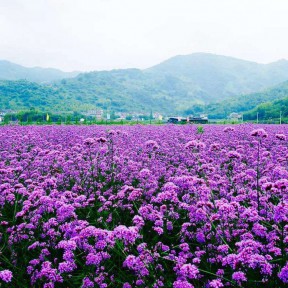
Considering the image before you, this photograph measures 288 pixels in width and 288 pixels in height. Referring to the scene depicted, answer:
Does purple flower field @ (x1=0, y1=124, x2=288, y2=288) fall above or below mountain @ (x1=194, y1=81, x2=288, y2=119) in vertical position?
below

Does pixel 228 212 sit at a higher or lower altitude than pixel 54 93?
lower

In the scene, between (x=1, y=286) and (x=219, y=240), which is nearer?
(x=1, y=286)

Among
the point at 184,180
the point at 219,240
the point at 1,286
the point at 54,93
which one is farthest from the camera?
the point at 54,93

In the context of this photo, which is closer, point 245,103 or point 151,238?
point 151,238

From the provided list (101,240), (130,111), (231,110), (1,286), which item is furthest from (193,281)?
(130,111)

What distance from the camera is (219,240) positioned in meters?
3.95

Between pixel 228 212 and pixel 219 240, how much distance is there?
498mm

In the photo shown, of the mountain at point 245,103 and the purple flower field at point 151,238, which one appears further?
the mountain at point 245,103

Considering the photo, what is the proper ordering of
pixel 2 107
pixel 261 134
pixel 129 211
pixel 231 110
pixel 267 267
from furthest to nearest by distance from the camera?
pixel 231 110, pixel 2 107, pixel 129 211, pixel 261 134, pixel 267 267

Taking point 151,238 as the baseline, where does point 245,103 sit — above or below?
above

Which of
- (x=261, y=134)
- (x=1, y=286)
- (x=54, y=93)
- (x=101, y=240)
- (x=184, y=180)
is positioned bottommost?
(x=1, y=286)

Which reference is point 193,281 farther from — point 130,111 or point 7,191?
point 130,111

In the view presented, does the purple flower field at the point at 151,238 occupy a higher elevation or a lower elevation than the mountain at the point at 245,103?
lower

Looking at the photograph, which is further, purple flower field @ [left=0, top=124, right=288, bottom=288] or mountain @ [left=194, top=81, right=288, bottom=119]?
mountain @ [left=194, top=81, right=288, bottom=119]
